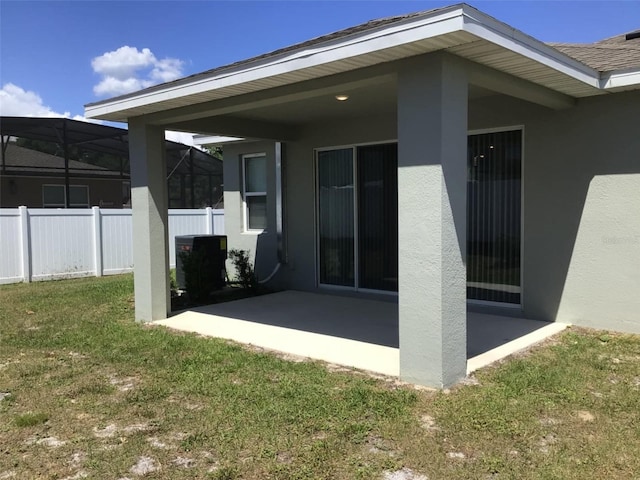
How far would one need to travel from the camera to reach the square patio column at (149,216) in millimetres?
7383

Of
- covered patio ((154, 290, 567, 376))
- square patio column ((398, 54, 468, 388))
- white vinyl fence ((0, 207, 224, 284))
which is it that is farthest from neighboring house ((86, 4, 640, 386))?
white vinyl fence ((0, 207, 224, 284))

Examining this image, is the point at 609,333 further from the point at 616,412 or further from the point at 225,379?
the point at 225,379

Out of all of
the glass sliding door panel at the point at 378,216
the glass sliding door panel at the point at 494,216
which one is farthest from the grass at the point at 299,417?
the glass sliding door panel at the point at 378,216

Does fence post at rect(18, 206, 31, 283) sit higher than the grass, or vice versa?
fence post at rect(18, 206, 31, 283)

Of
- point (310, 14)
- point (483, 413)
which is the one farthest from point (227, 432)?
point (310, 14)

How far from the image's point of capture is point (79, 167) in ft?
74.2

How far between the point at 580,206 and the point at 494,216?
3.60 feet

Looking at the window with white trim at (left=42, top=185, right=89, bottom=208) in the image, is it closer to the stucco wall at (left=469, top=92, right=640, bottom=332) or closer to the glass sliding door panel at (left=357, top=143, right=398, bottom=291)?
the glass sliding door panel at (left=357, top=143, right=398, bottom=291)

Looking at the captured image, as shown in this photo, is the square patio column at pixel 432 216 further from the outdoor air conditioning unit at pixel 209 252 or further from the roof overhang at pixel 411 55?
the outdoor air conditioning unit at pixel 209 252

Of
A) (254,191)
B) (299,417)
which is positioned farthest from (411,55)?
(254,191)

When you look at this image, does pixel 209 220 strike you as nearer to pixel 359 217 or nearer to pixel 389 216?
pixel 359 217

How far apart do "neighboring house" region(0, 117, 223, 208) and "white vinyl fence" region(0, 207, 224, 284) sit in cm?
457

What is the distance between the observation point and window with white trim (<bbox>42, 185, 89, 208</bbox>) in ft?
70.9

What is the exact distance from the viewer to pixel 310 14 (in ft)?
36.1
